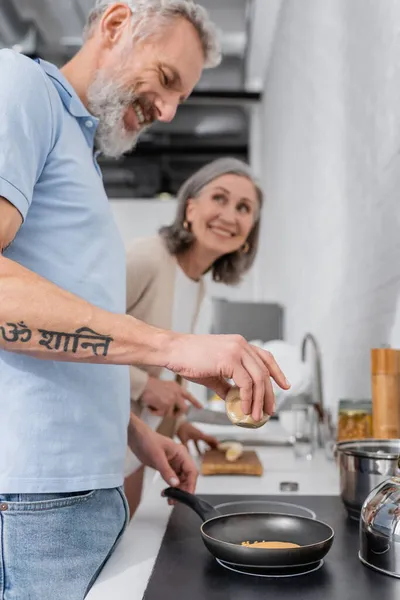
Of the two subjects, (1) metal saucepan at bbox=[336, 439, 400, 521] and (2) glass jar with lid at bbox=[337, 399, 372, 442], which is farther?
(2) glass jar with lid at bbox=[337, 399, 372, 442]

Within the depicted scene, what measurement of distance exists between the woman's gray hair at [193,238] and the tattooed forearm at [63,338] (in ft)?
4.14

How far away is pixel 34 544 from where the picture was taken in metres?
0.83

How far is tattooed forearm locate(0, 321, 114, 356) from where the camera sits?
78 cm

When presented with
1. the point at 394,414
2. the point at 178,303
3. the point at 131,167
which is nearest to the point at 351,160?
the point at 178,303

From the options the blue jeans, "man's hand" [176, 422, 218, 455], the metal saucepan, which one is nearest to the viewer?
the blue jeans

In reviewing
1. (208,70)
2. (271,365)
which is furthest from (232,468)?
(208,70)

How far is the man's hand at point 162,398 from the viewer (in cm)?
165

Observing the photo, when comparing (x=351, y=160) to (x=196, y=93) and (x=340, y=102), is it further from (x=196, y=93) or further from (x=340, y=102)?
(x=196, y=93)

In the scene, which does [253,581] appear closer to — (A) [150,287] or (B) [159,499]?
(B) [159,499]

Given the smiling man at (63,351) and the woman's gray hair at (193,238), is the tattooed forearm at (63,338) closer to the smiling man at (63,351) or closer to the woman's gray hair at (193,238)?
the smiling man at (63,351)

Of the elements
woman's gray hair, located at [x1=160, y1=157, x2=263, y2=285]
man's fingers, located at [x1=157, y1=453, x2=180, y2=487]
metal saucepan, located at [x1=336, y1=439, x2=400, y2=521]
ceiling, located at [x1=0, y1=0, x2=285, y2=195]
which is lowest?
man's fingers, located at [x1=157, y1=453, x2=180, y2=487]

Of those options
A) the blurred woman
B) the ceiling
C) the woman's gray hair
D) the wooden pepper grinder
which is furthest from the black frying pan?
the ceiling

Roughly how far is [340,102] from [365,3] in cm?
40

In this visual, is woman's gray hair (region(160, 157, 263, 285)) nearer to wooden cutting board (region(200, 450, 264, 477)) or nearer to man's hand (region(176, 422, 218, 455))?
man's hand (region(176, 422, 218, 455))
